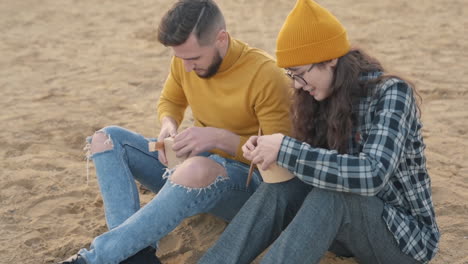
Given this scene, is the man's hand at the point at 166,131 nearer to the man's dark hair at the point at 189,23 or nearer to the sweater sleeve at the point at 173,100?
the sweater sleeve at the point at 173,100

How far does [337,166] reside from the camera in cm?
230

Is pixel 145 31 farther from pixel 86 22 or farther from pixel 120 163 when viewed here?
pixel 120 163

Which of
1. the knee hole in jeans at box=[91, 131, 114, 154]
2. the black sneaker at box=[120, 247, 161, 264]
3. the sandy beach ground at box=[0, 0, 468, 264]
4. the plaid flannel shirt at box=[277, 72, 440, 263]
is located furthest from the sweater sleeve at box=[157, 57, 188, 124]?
the plaid flannel shirt at box=[277, 72, 440, 263]

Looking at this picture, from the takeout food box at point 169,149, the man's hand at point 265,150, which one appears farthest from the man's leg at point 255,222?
the takeout food box at point 169,149

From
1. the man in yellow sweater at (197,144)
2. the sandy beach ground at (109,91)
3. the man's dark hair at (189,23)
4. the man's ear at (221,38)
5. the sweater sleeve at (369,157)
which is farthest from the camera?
the sandy beach ground at (109,91)

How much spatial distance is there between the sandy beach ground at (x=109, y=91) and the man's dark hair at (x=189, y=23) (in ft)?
3.27

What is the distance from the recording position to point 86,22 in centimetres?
736

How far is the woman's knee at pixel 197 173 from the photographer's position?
265cm

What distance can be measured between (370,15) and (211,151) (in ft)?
15.1

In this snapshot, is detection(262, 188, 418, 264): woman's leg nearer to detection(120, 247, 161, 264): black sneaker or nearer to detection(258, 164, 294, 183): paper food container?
detection(258, 164, 294, 183): paper food container

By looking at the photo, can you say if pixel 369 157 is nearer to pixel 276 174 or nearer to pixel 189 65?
pixel 276 174

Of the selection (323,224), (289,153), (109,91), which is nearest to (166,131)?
(289,153)

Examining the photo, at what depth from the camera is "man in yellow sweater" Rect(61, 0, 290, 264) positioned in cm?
262

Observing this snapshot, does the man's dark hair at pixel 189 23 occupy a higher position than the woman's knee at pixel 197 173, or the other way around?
the man's dark hair at pixel 189 23
